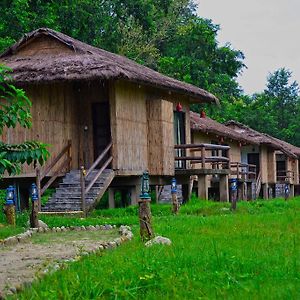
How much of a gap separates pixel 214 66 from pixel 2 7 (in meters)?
15.7

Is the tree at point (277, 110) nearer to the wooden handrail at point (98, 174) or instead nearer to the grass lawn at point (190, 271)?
the wooden handrail at point (98, 174)

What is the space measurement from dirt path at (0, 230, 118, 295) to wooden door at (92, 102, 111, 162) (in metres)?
6.46

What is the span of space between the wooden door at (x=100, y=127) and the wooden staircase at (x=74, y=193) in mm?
1338

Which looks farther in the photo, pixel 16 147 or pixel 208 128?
pixel 208 128

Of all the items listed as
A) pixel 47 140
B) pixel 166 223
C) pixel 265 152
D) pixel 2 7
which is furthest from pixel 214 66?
pixel 166 223

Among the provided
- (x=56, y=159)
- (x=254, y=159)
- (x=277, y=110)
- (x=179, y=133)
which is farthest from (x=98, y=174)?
(x=277, y=110)

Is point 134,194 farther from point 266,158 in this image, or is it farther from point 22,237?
point 266,158

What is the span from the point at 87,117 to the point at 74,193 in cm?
297

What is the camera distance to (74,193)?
17.0 metres

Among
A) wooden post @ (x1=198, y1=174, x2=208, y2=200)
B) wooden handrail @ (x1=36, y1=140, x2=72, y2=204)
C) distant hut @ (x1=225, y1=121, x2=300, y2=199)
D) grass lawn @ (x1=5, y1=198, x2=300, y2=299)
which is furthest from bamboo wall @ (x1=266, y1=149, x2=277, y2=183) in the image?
grass lawn @ (x1=5, y1=198, x2=300, y2=299)

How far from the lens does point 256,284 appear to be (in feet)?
20.2

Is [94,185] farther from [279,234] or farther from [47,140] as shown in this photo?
[279,234]

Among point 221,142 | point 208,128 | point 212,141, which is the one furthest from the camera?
point 221,142

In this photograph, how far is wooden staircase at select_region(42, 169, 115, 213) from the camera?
16.5m
